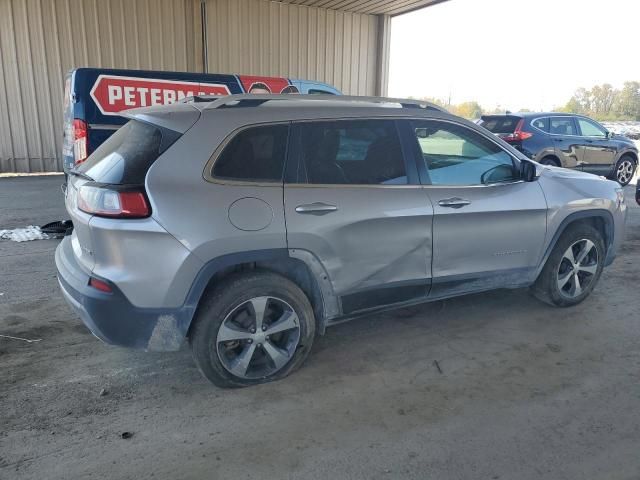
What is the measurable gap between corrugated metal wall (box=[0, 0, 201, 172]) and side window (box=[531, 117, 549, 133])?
369 inches

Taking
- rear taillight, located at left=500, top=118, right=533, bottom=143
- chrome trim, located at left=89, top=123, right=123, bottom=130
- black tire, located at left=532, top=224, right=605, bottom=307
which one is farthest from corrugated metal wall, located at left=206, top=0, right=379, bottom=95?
black tire, located at left=532, top=224, right=605, bottom=307

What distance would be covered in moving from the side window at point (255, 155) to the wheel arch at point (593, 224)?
250cm

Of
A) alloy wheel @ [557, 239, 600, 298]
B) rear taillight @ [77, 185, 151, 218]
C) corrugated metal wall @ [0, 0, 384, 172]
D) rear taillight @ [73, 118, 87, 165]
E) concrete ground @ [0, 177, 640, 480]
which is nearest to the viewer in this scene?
concrete ground @ [0, 177, 640, 480]

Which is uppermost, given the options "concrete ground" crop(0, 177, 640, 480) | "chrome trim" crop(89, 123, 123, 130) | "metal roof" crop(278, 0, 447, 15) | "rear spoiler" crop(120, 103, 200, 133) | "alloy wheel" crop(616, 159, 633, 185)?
"metal roof" crop(278, 0, 447, 15)

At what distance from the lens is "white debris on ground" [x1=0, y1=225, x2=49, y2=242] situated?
6.52 metres

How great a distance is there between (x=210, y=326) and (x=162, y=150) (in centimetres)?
106

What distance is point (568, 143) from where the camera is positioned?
11086 mm

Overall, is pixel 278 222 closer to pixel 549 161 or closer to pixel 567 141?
pixel 549 161

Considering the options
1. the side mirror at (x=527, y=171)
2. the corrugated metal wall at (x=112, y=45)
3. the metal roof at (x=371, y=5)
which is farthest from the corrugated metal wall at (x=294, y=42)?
the side mirror at (x=527, y=171)

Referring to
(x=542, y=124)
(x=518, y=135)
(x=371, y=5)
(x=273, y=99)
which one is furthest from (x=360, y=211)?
(x=371, y=5)

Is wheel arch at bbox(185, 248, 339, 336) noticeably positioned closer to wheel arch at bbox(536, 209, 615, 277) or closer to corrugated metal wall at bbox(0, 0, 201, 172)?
wheel arch at bbox(536, 209, 615, 277)

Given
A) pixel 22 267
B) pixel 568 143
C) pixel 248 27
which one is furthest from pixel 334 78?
pixel 22 267

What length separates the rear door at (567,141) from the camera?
1097 cm

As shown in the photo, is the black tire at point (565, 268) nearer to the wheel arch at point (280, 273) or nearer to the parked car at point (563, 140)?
the wheel arch at point (280, 273)
